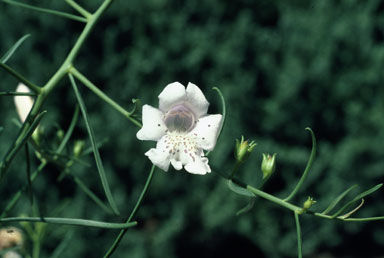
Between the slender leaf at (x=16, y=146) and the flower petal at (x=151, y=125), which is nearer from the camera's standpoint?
the slender leaf at (x=16, y=146)

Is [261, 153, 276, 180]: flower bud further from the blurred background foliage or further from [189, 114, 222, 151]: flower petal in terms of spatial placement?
the blurred background foliage

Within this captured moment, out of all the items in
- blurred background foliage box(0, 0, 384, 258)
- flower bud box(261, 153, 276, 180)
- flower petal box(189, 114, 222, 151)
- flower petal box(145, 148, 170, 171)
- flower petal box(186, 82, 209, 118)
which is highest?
blurred background foliage box(0, 0, 384, 258)

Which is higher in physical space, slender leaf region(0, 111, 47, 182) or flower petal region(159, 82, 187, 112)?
flower petal region(159, 82, 187, 112)

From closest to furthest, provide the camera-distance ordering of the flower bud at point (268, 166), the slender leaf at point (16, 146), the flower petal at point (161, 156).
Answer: the slender leaf at point (16, 146), the flower petal at point (161, 156), the flower bud at point (268, 166)

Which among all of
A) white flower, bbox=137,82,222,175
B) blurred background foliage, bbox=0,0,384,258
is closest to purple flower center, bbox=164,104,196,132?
white flower, bbox=137,82,222,175

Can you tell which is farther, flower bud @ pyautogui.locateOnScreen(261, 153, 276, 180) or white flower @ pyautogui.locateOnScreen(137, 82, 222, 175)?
flower bud @ pyautogui.locateOnScreen(261, 153, 276, 180)

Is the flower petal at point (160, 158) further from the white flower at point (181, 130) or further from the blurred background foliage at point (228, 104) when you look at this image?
the blurred background foliage at point (228, 104)

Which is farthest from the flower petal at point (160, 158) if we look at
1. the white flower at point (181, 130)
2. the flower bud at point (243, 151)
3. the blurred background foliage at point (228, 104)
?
the blurred background foliage at point (228, 104)

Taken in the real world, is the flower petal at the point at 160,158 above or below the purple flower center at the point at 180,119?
below
